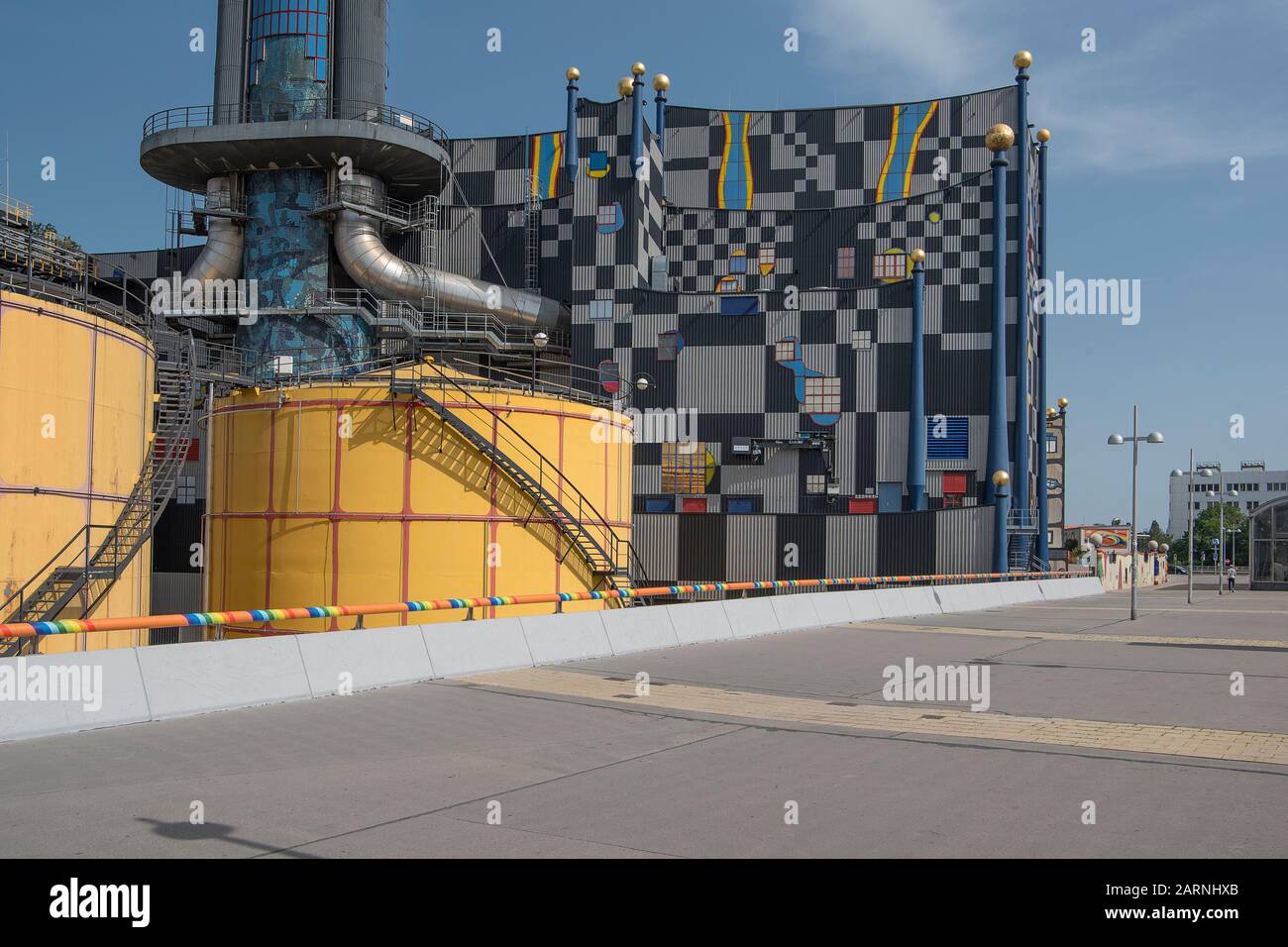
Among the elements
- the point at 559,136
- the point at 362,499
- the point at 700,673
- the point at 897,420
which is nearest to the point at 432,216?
the point at 559,136

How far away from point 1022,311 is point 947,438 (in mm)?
6346

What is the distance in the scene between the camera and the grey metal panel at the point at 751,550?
1789 inches

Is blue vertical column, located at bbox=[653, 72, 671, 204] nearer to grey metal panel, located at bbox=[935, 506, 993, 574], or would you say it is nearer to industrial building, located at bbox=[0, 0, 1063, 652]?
industrial building, located at bbox=[0, 0, 1063, 652]

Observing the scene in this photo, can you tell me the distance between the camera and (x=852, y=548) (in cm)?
4525

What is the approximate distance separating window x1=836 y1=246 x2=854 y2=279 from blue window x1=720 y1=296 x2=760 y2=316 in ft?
20.1

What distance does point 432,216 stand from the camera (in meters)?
53.9

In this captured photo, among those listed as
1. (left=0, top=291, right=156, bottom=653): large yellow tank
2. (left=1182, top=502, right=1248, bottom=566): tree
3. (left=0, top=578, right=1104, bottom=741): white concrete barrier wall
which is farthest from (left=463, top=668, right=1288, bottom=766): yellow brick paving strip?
(left=1182, top=502, right=1248, bottom=566): tree

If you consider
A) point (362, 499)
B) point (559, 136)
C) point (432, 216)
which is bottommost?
point (362, 499)

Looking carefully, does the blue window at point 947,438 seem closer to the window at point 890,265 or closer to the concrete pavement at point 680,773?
the window at point 890,265

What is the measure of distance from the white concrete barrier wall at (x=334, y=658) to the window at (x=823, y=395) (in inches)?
1080

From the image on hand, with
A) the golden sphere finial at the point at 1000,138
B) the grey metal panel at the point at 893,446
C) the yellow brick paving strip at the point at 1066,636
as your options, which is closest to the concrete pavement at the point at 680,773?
the yellow brick paving strip at the point at 1066,636

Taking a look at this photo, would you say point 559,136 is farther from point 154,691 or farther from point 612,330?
point 154,691

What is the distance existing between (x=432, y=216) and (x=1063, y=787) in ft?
162

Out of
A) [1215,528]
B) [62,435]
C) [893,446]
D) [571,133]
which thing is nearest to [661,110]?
[571,133]
